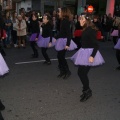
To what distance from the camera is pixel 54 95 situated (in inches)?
247

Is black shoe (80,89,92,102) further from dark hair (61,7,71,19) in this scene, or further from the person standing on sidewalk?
the person standing on sidewalk

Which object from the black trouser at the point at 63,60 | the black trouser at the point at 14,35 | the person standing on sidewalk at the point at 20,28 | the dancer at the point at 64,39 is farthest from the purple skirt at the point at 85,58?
the black trouser at the point at 14,35

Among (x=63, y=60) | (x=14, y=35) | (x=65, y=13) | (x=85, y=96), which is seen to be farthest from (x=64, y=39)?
(x=14, y=35)

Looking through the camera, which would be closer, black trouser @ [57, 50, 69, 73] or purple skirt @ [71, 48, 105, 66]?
purple skirt @ [71, 48, 105, 66]

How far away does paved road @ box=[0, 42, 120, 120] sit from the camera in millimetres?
5199

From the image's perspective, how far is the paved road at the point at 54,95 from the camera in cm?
520

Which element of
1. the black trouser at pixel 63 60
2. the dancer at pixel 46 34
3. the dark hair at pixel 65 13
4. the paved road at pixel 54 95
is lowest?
the paved road at pixel 54 95

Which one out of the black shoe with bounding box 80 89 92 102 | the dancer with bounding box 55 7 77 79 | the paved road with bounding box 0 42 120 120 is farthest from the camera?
the dancer with bounding box 55 7 77 79

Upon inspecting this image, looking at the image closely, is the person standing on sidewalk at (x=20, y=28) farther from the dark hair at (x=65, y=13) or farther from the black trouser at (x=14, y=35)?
the dark hair at (x=65, y=13)

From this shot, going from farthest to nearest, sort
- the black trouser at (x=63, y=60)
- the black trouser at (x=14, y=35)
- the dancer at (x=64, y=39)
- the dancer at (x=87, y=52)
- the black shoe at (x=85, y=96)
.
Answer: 1. the black trouser at (x=14, y=35)
2. the black trouser at (x=63, y=60)
3. the dancer at (x=64, y=39)
4. the black shoe at (x=85, y=96)
5. the dancer at (x=87, y=52)

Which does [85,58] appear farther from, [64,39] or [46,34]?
[46,34]

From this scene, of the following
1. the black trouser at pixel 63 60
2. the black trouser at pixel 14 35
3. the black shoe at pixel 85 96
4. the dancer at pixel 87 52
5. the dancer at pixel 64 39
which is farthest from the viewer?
the black trouser at pixel 14 35

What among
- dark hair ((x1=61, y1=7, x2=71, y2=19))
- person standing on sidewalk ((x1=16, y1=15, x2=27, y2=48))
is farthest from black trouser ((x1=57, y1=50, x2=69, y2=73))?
person standing on sidewalk ((x1=16, y1=15, x2=27, y2=48))

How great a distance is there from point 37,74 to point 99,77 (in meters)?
1.78
